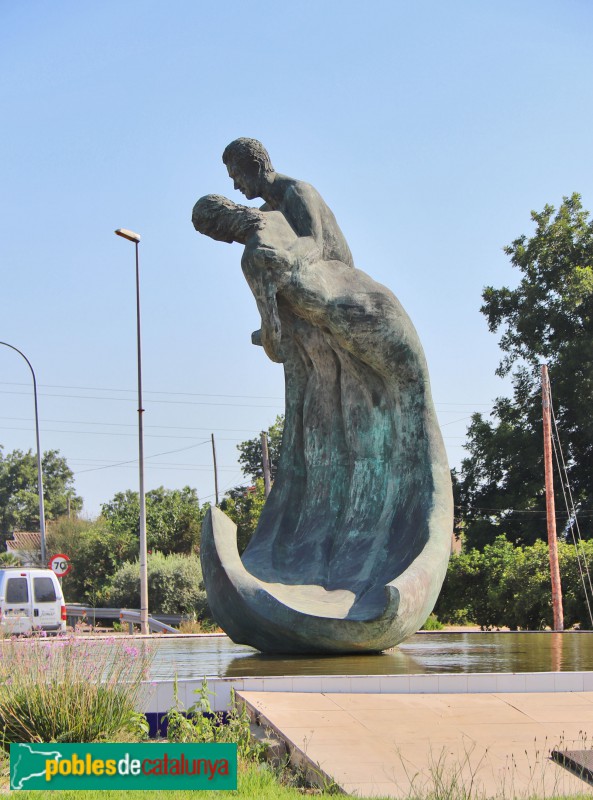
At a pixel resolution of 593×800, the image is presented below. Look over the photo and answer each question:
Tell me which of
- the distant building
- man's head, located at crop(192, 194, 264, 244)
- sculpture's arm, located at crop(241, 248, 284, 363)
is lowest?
the distant building

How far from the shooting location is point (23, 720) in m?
6.75

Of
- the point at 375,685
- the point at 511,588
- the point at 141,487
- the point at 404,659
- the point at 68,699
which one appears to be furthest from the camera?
the point at 511,588

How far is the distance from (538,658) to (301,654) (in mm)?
2142

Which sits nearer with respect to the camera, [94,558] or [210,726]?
[210,726]

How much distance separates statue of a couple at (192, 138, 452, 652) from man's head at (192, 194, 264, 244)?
0.01 meters

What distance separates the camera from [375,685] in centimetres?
757

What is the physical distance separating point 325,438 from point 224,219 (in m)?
2.42

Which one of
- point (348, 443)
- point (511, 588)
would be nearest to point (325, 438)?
point (348, 443)

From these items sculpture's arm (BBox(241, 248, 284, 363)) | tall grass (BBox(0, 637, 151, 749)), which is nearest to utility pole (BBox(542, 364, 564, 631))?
sculpture's arm (BBox(241, 248, 284, 363))

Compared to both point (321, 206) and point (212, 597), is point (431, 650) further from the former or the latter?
point (321, 206)

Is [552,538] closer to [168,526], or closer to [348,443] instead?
[348,443]

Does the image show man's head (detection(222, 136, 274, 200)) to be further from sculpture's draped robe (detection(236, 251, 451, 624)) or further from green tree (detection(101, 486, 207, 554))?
green tree (detection(101, 486, 207, 554))

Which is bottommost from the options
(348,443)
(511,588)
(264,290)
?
Answer: (511,588)

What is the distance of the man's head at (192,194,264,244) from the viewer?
10.4m
